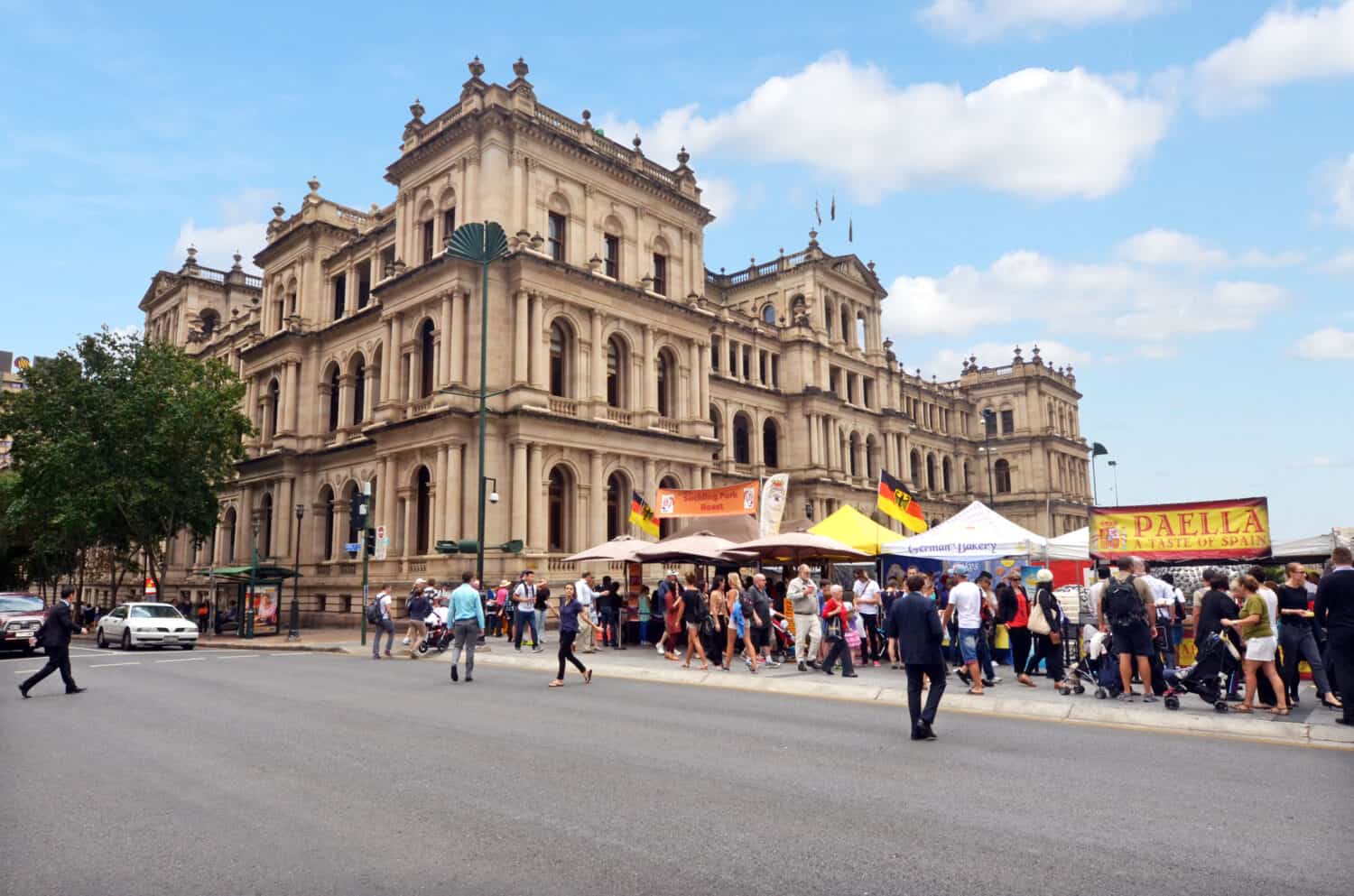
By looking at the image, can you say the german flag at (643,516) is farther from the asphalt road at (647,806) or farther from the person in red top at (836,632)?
the asphalt road at (647,806)

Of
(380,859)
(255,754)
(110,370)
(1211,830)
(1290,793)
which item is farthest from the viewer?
(110,370)

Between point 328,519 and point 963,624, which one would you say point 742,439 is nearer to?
point 328,519

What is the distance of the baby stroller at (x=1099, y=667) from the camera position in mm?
12484

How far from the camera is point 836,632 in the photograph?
16.8 m

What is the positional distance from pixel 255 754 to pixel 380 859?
405 centimetres

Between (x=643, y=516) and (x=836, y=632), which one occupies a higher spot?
(x=643, y=516)

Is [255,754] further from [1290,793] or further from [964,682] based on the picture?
[964,682]

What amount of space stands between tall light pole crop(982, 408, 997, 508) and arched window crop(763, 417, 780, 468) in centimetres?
2446

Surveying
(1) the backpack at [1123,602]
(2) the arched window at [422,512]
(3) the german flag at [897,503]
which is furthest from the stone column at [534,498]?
(1) the backpack at [1123,602]

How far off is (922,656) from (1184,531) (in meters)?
10.5

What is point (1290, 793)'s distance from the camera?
7.07m

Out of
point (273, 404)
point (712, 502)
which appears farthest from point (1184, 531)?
point (273, 404)

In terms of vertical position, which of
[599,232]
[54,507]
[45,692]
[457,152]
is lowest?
[45,692]

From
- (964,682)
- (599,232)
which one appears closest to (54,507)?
(599,232)
